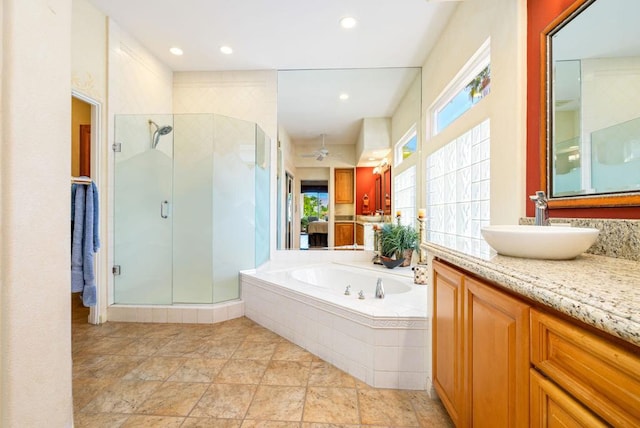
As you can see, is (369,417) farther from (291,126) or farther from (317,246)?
(291,126)

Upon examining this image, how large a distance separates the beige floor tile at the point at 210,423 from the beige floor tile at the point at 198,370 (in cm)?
34

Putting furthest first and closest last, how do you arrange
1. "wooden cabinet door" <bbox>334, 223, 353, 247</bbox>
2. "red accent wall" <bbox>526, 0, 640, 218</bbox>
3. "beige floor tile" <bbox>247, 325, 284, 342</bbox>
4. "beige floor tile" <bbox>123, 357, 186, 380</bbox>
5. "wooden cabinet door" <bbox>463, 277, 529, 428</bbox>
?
1. "wooden cabinet door" <bbox>334, 223, 353, 247</bbox>
2. "beige floor tile" <bbox>247, 325, 284, 342</bbox>
3. "beige floor tile" <bbox>123, 357, 186, 380</bbox>
4. "red accent wall" <bbox>526, 0, 640, 218</bbox>
5. "wooden cabinet door" <bbox>463, 277, 529, 428</bbox>

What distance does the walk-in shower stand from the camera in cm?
274

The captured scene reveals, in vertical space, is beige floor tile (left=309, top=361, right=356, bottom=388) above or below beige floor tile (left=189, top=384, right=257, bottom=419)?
above

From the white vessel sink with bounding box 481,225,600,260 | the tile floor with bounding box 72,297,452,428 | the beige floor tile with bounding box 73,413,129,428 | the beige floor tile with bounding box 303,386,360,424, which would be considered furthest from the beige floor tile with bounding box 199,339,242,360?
the white vessel sink with bounding box 481,225,600,260

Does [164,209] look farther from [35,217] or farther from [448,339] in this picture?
[448,339]

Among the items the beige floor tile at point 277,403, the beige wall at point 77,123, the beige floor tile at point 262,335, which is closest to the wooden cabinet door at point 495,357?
the beige floor tile at point 277,403

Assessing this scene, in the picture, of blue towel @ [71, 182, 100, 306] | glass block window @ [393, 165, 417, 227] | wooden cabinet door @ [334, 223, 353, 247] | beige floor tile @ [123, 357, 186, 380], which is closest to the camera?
beige floor tile @ [123, 357, 186, 380]

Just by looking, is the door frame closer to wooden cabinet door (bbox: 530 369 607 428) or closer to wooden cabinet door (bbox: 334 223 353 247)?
wooden cabinet door (bbox: 334 223 353 247)

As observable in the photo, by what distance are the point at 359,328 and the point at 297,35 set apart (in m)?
2.73

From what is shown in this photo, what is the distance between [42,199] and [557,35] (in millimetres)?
2267

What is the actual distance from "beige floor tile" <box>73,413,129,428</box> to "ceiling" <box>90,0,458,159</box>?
9.69ft

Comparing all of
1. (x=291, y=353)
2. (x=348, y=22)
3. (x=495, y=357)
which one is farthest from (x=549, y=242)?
(x=348, y=22)

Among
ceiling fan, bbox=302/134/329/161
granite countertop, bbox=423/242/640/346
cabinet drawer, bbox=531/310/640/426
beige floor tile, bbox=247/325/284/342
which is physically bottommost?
beige floor tile, bbox=247/325/284/342
